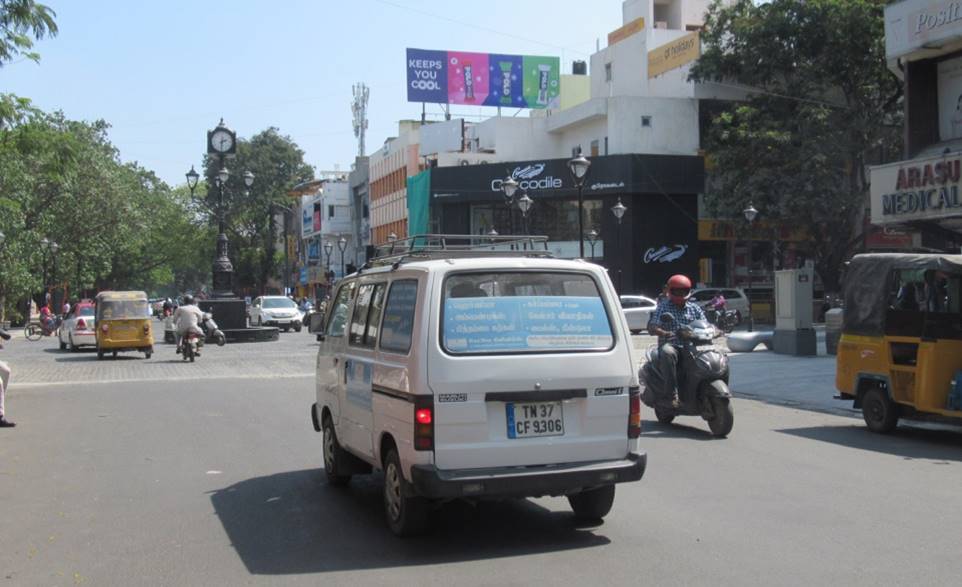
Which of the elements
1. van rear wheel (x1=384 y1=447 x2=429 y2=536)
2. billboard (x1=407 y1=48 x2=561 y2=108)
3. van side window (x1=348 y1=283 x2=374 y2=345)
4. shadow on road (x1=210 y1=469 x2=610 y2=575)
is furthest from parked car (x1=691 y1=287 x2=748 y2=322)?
van rear wheel (x1=384 y1=447 x2=429 y2=536)

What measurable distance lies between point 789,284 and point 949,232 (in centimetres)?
404

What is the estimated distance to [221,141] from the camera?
31188 millimetres

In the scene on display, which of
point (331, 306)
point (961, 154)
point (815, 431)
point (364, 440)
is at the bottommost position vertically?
point (815, 431)

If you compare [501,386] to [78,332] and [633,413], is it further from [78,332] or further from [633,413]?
[78,332]

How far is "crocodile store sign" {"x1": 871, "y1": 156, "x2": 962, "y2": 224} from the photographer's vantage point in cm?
2139

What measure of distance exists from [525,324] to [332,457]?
2896 mm

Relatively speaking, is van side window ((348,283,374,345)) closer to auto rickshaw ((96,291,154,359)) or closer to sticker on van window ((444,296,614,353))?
sticker on van window ((444,296,614,353))

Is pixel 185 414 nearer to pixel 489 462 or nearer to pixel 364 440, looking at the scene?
pixel 364 440

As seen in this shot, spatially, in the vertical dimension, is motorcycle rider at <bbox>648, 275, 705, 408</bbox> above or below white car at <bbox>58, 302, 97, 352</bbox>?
above

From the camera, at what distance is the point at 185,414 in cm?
1457

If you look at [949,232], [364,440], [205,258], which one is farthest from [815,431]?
[205,258]

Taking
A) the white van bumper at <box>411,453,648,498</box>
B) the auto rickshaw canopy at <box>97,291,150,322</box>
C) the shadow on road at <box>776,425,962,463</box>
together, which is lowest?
the shadow on road at <box>776,425,962,463</box>

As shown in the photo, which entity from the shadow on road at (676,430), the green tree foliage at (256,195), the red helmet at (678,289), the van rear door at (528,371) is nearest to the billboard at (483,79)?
the green tree foliage at (256,195)

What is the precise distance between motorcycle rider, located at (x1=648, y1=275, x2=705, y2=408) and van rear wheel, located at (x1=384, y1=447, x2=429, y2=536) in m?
5.34
